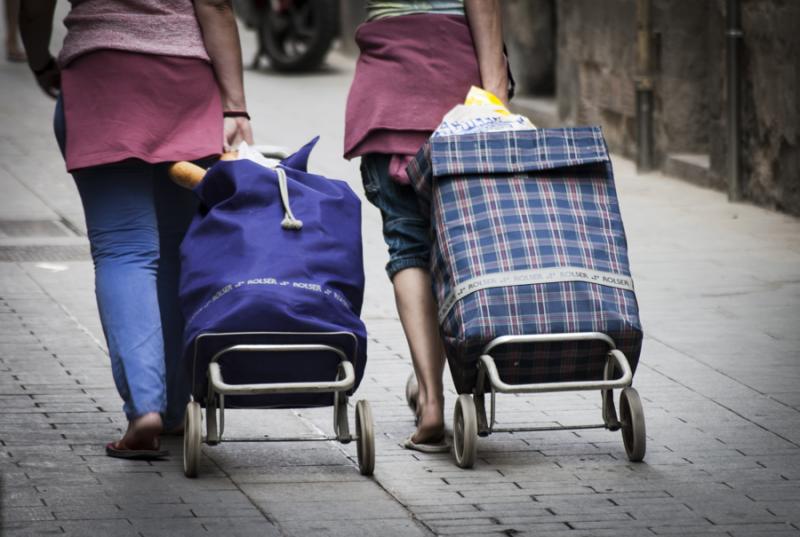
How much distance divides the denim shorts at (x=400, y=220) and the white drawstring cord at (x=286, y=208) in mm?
461

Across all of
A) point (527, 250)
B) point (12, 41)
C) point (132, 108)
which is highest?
point (132, 108)

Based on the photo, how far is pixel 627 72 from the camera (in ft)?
38.8

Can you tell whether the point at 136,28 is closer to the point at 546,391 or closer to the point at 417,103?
the point at 417,103

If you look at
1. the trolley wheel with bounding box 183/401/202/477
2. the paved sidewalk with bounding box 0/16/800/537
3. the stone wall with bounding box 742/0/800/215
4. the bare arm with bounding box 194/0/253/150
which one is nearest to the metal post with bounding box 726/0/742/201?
the stone wall with bounding box 742/0/800/215

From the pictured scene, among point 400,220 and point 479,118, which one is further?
point 400,220

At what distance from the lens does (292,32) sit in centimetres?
1786

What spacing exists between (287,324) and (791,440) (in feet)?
5.38

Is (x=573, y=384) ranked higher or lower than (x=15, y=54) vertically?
higher

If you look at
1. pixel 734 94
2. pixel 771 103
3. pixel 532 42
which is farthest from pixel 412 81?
pixel 532 42

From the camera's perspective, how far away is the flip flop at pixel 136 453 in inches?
189

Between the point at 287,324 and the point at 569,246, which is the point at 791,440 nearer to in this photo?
the point at 569,246

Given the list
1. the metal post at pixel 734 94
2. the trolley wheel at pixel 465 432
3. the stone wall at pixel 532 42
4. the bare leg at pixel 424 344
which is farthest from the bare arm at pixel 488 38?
the stone wall at pixel 532 42

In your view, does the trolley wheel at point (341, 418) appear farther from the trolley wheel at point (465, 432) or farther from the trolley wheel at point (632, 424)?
the trolley wheel at point (632, 424)

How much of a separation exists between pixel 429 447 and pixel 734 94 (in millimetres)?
5486
